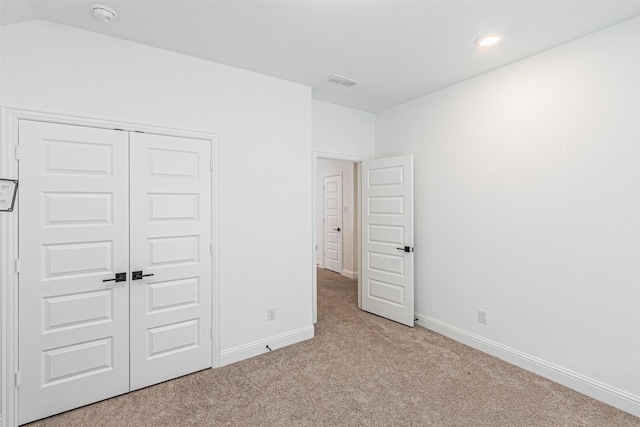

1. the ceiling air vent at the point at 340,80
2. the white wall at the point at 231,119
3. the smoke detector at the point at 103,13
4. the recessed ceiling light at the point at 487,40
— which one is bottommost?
the white wall at the point at 231,119

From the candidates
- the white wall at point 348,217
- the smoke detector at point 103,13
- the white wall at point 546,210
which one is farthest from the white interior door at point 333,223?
the smoke detector at point 103,13

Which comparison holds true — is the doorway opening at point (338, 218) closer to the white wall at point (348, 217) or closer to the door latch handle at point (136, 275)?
the white wall at point (348, 217)

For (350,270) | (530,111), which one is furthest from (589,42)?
(350,270)

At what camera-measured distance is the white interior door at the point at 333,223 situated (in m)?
6.71

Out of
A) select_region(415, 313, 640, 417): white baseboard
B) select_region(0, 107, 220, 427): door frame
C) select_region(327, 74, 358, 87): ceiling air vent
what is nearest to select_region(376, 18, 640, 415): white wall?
select_region(415, 313, 640, 417): white baseboard

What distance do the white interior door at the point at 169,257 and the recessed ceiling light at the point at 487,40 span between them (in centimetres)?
247

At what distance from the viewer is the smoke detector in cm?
198

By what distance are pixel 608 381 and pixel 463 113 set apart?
265cm

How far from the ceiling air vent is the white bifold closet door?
146 centimetres

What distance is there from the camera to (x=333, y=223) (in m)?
6.93

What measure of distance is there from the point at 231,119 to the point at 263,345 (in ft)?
7.45

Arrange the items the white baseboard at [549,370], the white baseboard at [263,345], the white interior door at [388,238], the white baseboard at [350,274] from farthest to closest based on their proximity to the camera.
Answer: the white baseboard at [350,274] → the white interior door at [388,238] → the white baseboard at [263,345] → the white baseboard at [549,370]

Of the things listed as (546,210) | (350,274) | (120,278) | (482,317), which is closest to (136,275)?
(120,278)

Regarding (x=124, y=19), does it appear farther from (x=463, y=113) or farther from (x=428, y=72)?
(x=463, y=113)
